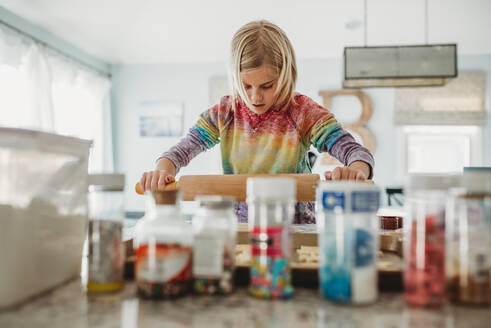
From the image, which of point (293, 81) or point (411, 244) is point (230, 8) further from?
point (411, 244)

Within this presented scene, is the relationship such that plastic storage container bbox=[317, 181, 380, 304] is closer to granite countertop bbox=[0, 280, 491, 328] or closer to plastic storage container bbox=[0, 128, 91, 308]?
granite countertop bbox=[0, 280, 491, 328]

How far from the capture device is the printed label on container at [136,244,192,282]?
23.4 inches

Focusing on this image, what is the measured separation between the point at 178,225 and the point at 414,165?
4917mm

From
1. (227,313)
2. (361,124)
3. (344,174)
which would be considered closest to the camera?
(227,313)

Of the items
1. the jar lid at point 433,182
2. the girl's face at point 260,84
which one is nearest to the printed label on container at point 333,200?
the jar lid at point 433,182

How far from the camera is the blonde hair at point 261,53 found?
47.8 inches

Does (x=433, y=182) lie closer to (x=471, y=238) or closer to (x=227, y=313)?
(x=471, y=238)

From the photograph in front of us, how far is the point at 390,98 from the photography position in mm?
4895

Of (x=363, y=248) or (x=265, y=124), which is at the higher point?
(x=265, y=124)

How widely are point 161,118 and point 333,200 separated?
4.90m

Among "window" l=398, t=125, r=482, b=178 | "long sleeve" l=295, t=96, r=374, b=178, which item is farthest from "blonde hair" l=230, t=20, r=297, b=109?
"window" l=398, t=125, r=482, b=178

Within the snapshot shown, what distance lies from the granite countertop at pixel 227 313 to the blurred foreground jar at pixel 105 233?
3 cm

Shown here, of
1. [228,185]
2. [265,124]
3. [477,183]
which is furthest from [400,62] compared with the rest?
[477,183]

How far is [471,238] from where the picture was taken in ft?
1.89
